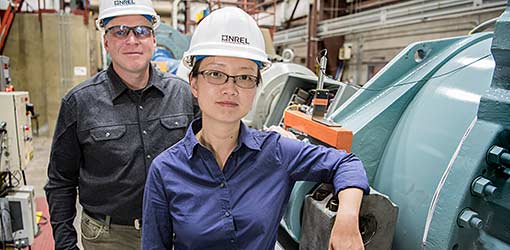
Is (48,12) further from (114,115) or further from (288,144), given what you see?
(288,144)

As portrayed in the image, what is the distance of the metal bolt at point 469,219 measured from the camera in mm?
713

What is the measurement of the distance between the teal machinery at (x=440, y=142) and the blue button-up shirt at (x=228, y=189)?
0.10 meters

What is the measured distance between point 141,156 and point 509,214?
107 centimetres

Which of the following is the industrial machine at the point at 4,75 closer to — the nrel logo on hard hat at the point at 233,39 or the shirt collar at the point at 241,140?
the shirt collar at the point at 241,140

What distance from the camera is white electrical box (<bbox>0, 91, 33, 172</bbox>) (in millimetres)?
2250

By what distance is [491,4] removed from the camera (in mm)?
2877

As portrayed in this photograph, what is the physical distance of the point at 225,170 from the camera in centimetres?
92

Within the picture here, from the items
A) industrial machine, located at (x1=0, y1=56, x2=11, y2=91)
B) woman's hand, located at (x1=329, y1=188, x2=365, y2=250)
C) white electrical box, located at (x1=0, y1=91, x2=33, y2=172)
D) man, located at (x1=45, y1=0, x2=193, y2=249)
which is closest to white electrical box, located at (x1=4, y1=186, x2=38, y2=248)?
white electrical box, located at (x1=0, y1=91, x2=33, y2=172)

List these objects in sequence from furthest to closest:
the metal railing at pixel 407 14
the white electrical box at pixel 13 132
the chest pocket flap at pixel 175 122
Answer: the metal railing at pixel 407 14 → the white electrical box at pixel 13 132 → the chest pocket flap at pixel 175 122

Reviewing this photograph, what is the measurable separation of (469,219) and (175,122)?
979 mm

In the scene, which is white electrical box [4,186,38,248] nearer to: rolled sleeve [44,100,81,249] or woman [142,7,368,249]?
rolled sleeve [44,100,81,249]

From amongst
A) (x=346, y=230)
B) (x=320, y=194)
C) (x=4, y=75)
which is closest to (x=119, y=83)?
(x=320, y=194)

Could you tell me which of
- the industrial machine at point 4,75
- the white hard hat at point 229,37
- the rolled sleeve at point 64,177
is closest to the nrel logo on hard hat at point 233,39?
the white hard hat at point 229,37

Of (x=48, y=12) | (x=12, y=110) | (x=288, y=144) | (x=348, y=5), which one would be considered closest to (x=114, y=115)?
(x=288, y=144)
